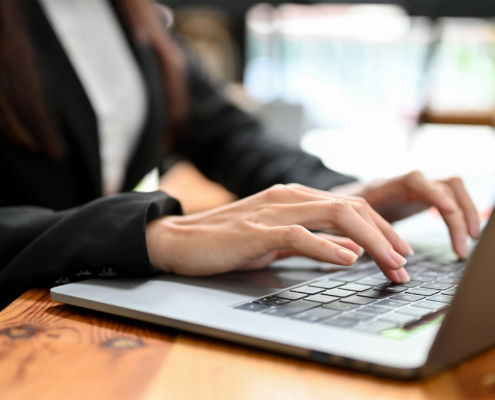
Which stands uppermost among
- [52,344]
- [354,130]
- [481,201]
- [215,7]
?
[215,7]

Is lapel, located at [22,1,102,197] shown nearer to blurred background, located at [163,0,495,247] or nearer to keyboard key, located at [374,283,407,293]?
keyboard key, located at [374,283,407,293]

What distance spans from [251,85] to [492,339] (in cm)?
315

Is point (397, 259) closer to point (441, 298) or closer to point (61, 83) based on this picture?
point (441, 298)

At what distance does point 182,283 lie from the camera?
41 centimetres

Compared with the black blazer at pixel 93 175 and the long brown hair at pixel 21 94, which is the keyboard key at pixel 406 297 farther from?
the long brown hair at pixel 21 94

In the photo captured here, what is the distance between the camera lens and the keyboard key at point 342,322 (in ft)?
1.02

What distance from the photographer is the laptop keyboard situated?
319mm

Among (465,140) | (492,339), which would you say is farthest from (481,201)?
(465,140)

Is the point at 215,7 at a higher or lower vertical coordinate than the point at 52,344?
higher

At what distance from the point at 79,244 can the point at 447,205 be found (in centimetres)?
39

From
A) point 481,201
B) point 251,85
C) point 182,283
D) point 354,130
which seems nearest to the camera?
point 182,283

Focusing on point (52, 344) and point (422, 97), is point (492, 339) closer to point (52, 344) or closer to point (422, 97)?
point (52, 344)

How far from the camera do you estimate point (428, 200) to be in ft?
1.89

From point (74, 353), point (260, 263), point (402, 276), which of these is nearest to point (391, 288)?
point (402, 276)
